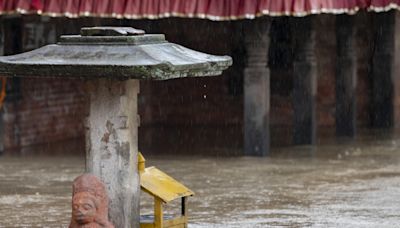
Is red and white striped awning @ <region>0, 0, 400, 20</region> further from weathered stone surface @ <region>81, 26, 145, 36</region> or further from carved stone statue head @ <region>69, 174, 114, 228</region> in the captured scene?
carved stone statue head @ <region>69, 174, 114, 228</region>

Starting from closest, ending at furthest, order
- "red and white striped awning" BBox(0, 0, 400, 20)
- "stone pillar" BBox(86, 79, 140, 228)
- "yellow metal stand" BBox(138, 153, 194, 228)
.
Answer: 1. "stone pillar" BBox(86, 79, 140, 228)
2. "yellow metal stand" BBox(138, 153, 194, 228)
3. "red and white striped awning" BBox(0, 0, 400, 20)

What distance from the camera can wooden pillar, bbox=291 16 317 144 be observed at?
18.7 meters

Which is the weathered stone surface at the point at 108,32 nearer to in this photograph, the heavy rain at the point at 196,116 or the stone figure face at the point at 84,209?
the heavy rain at the point at 196,116

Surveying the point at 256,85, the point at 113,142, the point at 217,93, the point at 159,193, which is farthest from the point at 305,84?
the point at 113,142

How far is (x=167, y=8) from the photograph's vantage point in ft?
54.0

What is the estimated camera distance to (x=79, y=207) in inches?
338

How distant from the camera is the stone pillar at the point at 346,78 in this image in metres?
19.9

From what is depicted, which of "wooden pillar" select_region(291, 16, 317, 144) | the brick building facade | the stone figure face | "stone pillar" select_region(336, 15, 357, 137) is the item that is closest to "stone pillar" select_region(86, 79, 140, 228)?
the stone figure face

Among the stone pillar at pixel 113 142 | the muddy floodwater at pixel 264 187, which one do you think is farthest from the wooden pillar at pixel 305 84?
the stone pillar at pixel 113 142

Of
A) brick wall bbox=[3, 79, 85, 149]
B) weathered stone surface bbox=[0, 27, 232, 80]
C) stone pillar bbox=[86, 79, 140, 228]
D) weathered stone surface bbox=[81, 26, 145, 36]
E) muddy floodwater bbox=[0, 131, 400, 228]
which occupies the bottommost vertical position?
muddy floodwater bbox=[0, 131, 400, 228]

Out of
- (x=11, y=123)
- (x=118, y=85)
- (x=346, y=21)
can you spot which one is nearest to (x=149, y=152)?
(x=11, y=123)

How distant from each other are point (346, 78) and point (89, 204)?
1175 centimetres

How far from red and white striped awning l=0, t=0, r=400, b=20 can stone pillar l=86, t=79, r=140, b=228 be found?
7.13 m

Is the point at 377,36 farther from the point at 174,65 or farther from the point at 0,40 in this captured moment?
the point at 174,65
